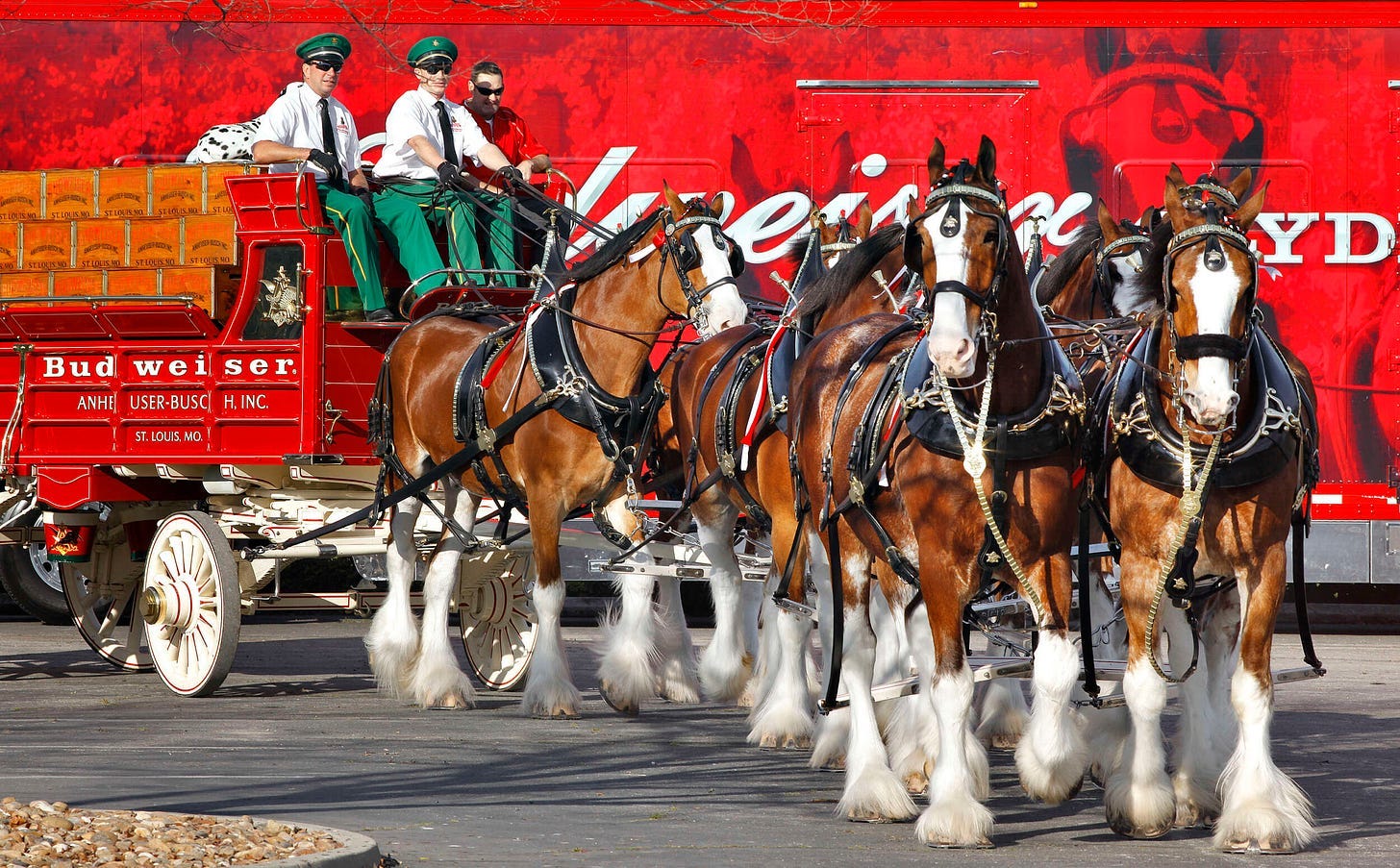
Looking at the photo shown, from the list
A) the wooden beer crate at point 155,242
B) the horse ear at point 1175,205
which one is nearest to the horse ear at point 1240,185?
the horse ear at point 1175,205

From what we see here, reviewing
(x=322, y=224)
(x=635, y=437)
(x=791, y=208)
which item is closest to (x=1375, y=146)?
(x=791, y=208)

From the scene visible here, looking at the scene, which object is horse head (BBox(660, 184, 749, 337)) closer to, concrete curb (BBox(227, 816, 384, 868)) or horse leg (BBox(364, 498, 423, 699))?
horse leg (BBox(364, 498, 423, 699))

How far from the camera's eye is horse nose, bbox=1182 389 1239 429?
19.1 feet

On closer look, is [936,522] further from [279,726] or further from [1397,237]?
[1397,237]

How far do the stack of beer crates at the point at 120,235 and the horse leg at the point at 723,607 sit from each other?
3286mm

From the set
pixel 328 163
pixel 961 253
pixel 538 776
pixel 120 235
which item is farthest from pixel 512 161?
pixel 961 253

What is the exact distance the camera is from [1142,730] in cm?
629

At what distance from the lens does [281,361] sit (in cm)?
1039

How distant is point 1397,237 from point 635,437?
22.3 feet

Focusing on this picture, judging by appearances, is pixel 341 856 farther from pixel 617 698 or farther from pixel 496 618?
pixel 496 618

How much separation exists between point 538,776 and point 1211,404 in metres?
3.43

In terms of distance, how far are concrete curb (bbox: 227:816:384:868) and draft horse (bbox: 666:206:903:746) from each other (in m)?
2.56

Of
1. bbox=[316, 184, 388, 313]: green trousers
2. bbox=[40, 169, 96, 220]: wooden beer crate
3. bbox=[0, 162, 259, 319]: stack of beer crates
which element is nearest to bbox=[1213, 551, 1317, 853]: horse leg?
bbox=[316, 184, 388, 313]: green trousers

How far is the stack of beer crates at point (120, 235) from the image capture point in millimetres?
10711
